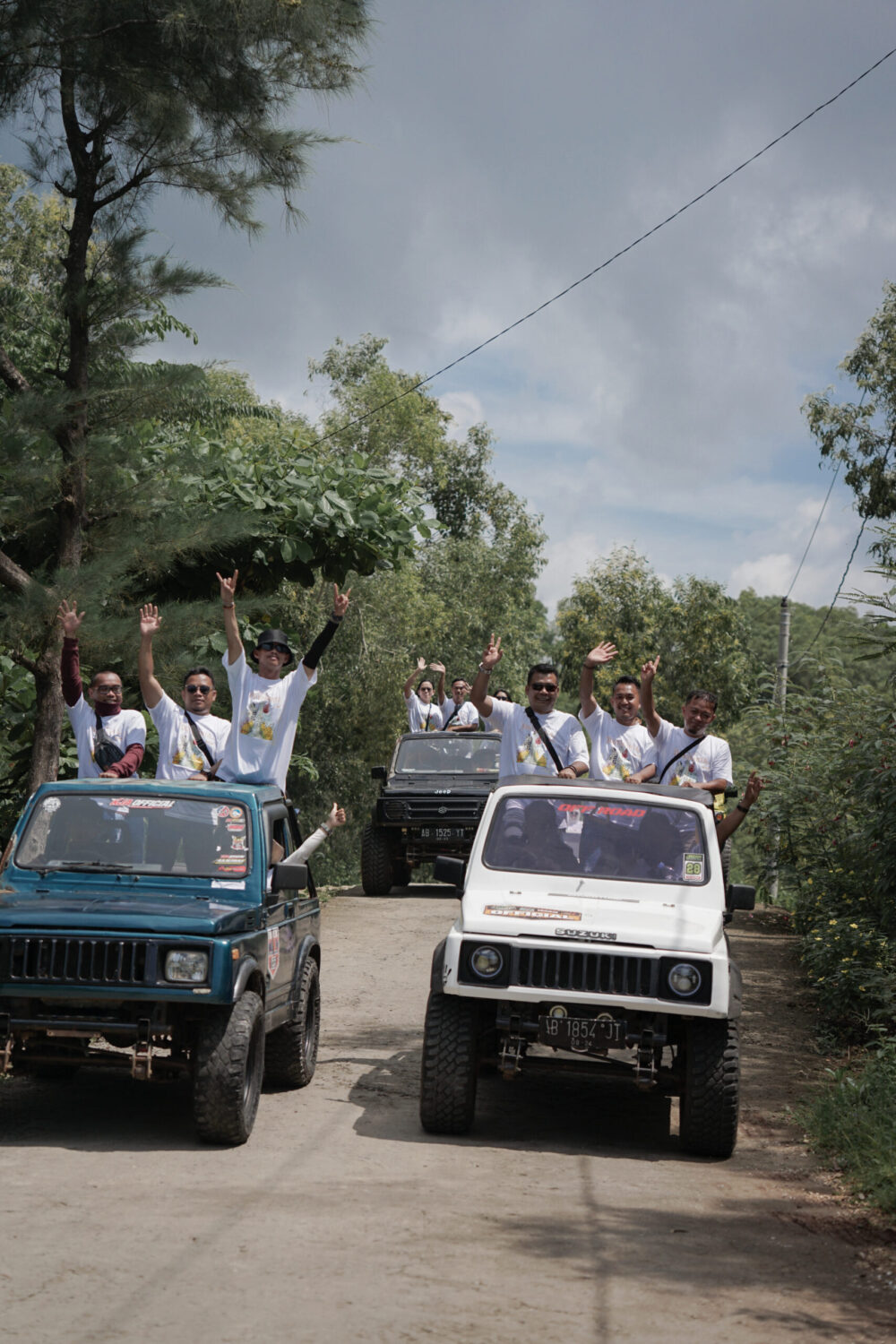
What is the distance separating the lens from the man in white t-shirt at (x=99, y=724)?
925 centimetres

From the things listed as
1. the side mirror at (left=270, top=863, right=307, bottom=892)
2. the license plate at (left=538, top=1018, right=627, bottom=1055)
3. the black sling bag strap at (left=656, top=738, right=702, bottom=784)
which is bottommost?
the license plate at (left=538, top=1018, right=627, bottom=1055)

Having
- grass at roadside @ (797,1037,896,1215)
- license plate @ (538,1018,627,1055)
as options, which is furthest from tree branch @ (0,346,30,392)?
grass at roadside @ (797,1037,896,1215)

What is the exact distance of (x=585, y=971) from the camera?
7133 mm

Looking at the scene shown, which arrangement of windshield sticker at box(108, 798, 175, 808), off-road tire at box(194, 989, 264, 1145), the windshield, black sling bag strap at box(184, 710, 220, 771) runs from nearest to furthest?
1. off-road tire at box(194, 989, 264, 1145)
2. windshield sticker at box(108, 798, 175, 808)
3. black sling bag strap at box(184, 710, 220, 771)
4. the windshield

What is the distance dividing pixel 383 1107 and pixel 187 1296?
3301 mm

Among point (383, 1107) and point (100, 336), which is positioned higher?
point (100, 336)

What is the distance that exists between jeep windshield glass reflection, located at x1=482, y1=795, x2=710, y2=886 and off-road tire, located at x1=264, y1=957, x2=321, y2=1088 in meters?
1.28

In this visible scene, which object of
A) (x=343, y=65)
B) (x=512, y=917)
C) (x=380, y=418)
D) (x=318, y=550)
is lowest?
(x=512, y=917)

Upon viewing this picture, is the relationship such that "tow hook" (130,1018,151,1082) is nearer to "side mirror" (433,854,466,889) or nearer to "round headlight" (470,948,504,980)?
"round headlight" (470,948,504,980)

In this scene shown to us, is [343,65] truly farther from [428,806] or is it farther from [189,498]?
[428,806]

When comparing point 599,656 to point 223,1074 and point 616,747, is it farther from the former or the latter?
point 223,1074

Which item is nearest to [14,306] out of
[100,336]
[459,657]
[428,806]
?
[100,336]

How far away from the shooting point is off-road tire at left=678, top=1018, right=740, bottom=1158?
276 inches

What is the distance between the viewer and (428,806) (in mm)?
17359
